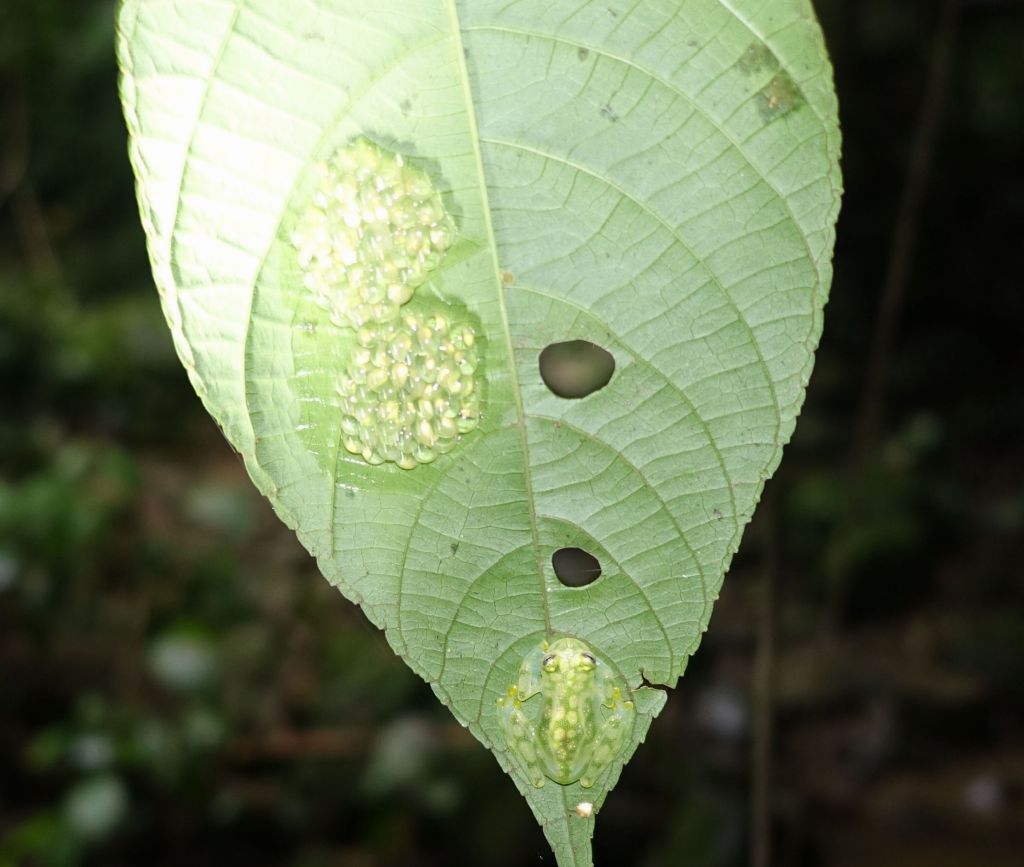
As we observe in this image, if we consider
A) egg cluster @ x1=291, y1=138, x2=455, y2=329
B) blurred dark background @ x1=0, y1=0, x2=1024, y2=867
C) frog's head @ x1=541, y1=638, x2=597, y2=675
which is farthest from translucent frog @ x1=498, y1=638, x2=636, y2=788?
blurred dark background @ x1=0, y1=0, x2=1024, y2=867

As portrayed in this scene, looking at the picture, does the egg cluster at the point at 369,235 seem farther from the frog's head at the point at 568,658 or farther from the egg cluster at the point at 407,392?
the frog's head at the point at 568,658

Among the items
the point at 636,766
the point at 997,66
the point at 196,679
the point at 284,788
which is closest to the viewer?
the point at 196,679

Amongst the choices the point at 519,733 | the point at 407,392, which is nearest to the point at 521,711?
the point at 519,733

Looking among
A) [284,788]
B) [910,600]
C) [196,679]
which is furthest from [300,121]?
[910,600]

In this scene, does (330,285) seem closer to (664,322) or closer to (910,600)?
(664,322)

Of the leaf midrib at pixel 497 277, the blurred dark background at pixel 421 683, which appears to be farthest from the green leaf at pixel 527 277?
the blurred dark background at pixel 421 683

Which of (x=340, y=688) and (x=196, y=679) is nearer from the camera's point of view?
(x=196, y=679)
